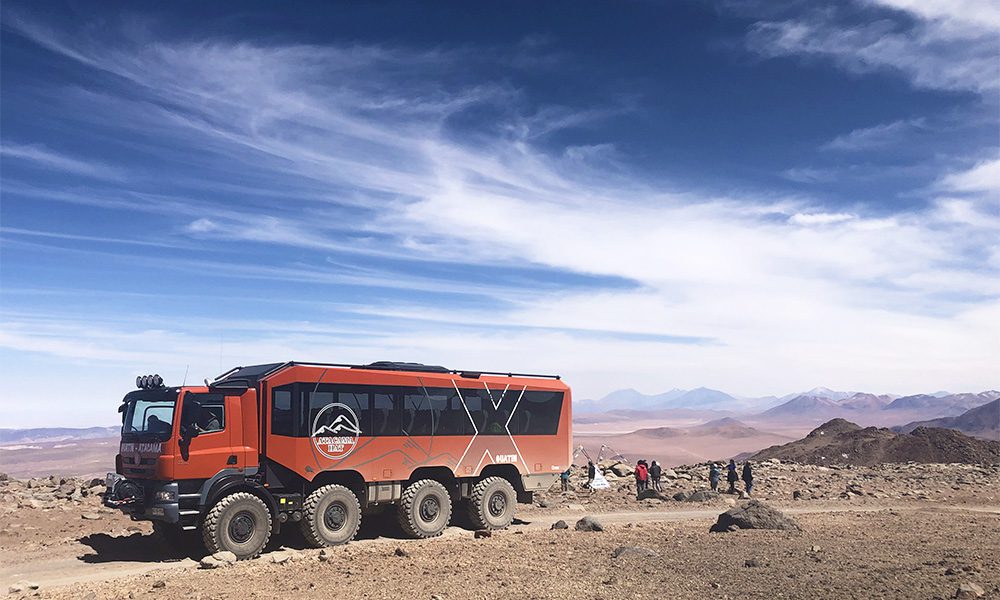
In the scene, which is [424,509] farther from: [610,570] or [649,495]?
[649,495]

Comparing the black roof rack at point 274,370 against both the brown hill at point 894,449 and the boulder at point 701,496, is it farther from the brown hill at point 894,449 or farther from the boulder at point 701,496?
the brown hill at point 894,449

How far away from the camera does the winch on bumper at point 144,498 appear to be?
48.4 ft

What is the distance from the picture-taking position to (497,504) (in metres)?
20.0

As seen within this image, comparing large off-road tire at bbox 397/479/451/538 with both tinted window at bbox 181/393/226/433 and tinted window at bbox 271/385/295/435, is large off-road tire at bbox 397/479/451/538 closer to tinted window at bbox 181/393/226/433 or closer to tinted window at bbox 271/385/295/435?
tinted window at bbox 271/385/295/435

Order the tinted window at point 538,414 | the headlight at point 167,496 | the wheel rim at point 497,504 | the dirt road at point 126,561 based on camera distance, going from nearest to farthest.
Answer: the dirt road at point 126,561, the headlight at point 167,496, the wheel rim at point 497,504, the tinted window at point 538,414

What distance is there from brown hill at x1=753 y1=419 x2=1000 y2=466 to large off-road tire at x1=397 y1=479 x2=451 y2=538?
4553cm

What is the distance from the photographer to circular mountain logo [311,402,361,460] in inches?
661

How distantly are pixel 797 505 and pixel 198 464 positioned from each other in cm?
2196

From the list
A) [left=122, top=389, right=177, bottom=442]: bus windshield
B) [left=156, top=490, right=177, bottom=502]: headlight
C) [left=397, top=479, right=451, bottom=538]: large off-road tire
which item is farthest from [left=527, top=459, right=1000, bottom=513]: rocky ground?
[left=122, top=389, right=177, bottom=442]: bus windshield

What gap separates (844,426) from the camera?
230ft

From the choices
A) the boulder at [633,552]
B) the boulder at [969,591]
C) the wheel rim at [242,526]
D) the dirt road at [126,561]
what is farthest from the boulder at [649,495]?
the boulder at [969,591]

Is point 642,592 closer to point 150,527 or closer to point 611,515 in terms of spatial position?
point 611,515

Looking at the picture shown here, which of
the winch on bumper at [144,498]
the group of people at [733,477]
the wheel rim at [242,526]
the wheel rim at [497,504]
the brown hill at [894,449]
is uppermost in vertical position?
the winch on bumper at [144,498]

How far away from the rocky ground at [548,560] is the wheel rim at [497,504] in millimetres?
637
